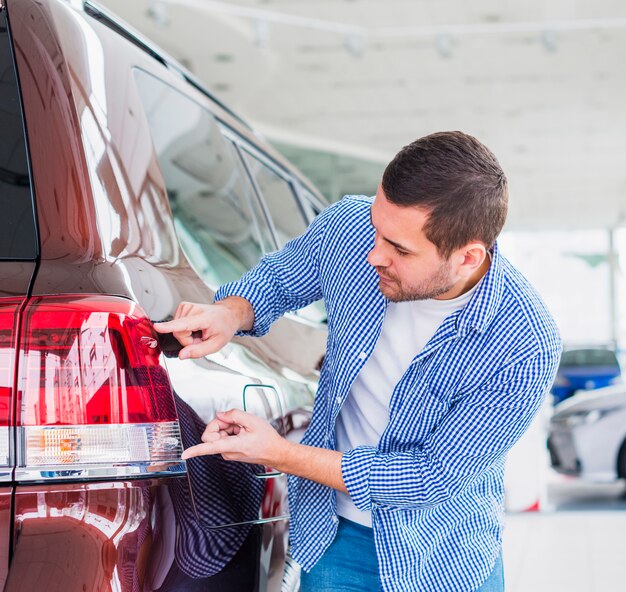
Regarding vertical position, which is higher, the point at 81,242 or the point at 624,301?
the point at 81,242

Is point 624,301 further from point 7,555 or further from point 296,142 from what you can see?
point 7,555

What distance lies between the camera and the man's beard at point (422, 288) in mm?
1744

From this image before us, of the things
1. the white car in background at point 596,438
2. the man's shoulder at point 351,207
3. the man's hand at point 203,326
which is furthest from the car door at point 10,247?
the white car in background at point 596,438

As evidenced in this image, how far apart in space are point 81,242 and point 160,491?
1.35 feet

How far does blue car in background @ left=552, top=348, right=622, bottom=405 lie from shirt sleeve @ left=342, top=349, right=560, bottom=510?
14582mm

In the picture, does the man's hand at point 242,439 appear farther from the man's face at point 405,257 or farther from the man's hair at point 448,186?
the man's hair at point 448,186

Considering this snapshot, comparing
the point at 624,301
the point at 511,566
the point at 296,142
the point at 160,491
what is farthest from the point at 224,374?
the point at 624,301

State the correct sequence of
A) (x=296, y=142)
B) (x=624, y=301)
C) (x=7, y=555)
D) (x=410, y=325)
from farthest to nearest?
1. (x=624, y=301)
2. (x=296, y=142)
3. (x=410, y=325)
4. (x=7, y=555)

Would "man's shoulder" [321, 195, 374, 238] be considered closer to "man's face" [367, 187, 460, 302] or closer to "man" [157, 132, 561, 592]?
"man" [157, 132, 561, 592]

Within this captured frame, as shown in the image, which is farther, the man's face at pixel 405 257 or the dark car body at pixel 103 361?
the man's face at pixel 405 257

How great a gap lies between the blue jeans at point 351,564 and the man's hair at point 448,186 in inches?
25.8

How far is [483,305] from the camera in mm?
1730

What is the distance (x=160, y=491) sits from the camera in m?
1.37

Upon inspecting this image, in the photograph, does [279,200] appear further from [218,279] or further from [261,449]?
[261,449]
